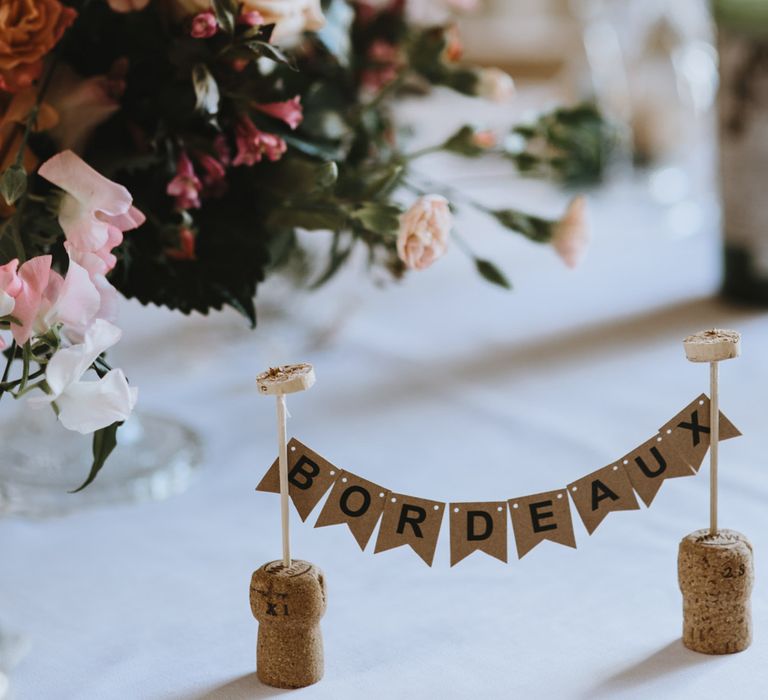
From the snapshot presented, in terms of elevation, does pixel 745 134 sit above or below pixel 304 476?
above

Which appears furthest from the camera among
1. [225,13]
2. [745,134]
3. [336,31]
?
[745,134]

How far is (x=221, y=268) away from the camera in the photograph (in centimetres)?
56

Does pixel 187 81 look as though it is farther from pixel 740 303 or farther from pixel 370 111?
pixel 740 303

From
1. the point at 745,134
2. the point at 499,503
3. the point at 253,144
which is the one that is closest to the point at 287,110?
the point at 253,144

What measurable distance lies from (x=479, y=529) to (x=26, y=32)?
0.98 ft

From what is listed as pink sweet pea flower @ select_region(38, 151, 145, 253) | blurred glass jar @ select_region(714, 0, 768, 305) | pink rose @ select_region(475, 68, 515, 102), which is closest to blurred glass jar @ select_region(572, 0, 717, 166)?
blurred glass jar @ select_region(714, 0, 768, 305)

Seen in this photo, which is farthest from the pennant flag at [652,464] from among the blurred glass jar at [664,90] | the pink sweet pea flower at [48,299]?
the blurred glass jar at [664,90]

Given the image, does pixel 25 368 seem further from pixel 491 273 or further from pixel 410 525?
pixel 491 273

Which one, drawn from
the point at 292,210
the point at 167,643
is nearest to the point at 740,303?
the point at 292,210

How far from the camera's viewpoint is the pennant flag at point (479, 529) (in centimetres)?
42

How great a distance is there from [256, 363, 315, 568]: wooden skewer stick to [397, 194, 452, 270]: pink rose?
0.11 metres

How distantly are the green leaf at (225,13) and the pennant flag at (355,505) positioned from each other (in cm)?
21

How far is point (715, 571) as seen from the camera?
1.39 feet

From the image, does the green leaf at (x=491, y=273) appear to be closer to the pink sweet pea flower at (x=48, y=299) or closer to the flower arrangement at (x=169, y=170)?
the flower arrangement at (x=169, y=170)
